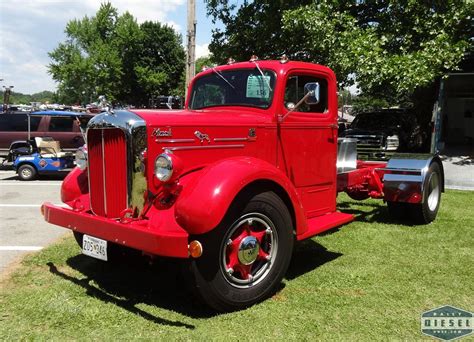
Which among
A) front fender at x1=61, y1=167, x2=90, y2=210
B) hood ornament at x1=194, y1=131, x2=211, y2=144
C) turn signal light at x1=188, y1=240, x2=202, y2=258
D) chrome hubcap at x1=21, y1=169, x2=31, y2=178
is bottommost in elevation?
chrome hubcap at x1=21, y1=169, x2=31, y2=178

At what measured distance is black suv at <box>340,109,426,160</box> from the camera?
46.5ft

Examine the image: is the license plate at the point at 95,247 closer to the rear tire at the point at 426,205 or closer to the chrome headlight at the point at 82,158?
the chrome headlight at the point at 82,158

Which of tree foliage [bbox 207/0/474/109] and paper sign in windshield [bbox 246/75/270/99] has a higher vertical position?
tree foliage [bbox 207/0/474/109]

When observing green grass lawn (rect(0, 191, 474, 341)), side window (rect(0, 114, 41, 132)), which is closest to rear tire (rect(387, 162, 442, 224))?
green grass lawn (rect(0, 191, 474, 341))

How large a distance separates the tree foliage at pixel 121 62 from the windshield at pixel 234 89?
3633 centimetres

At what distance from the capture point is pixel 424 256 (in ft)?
16.7

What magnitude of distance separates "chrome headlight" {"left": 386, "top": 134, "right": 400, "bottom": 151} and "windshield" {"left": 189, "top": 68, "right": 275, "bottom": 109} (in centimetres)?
1050

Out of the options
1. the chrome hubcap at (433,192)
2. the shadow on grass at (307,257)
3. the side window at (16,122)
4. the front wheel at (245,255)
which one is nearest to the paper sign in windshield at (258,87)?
the front wheel at (245,255)

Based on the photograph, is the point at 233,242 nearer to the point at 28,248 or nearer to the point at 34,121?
the point at 28,248

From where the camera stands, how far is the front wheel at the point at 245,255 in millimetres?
3416

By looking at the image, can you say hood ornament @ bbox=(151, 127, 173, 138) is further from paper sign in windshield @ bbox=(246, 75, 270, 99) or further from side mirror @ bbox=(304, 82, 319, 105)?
side mirror @ bbox=(304, 82, 319, 105)

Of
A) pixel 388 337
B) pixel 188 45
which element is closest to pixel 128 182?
pixel 388 337

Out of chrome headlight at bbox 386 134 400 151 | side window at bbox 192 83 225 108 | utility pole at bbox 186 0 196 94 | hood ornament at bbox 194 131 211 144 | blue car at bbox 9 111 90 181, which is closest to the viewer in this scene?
hood ornament at bbox 194 131 211 144

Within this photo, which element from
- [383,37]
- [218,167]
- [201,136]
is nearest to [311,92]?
[201,136]
